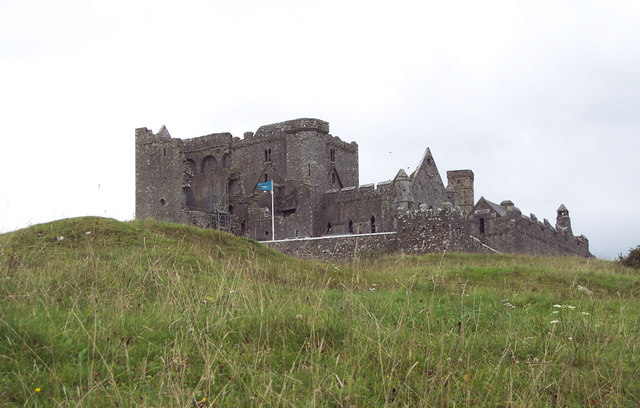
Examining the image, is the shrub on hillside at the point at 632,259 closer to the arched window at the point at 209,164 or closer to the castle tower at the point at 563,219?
the castle tower at the point at 563,219

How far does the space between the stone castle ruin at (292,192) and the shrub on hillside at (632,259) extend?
1059cm

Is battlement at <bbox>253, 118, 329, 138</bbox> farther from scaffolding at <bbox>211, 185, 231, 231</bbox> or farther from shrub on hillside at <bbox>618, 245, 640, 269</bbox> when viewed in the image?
shrub on hillside at <bbox>618, 245, 640, 269</bbox>

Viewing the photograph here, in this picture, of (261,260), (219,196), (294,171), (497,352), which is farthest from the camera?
(219,196)

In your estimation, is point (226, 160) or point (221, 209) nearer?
point (221, 209)

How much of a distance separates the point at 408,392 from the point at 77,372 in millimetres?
2927

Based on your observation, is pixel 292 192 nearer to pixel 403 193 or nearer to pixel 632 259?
pixel 403 193

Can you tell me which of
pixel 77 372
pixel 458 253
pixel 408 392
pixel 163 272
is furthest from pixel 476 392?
pixel 458 253

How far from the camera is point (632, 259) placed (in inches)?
1043

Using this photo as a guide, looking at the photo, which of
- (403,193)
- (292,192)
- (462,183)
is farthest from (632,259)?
(462,183)

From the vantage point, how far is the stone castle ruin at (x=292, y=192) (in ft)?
142


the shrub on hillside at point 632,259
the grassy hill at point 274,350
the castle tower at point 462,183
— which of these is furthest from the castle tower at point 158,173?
the grassy hill at point 274,350

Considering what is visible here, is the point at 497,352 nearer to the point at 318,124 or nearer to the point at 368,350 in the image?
the point at 368,350

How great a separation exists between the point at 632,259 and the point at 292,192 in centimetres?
2709

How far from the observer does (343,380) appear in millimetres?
6684
